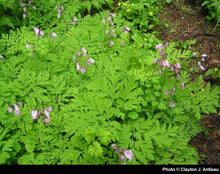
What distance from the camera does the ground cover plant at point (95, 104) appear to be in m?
2.10

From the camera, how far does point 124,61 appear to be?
2916 millimetres

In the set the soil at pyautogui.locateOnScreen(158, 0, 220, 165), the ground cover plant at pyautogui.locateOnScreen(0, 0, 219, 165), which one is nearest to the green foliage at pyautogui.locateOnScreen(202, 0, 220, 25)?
the soil at pyautogui.locateOnScreen(158, 0, 220, 165)

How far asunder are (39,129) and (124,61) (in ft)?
5.50

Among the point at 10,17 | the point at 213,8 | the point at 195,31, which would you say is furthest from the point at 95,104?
the point at 213,8

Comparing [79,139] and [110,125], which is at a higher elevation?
[110,125]

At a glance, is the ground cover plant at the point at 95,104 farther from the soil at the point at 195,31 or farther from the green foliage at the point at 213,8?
the green foliage at the point at 213,8

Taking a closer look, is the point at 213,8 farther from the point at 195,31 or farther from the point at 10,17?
the point at 10,17

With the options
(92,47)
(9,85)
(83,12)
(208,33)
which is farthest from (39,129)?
(208,33)

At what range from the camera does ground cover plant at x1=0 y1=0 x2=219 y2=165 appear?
2.10 metres

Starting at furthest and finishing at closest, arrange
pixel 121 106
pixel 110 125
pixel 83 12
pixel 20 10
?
pixel 83 12
pixel 20 10
pixel 121 106
pixel 110 125

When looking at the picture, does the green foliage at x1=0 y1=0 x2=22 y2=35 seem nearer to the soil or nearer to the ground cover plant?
the ground cover plant

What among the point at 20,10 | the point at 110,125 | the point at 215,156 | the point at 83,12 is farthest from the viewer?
the point at 83,12

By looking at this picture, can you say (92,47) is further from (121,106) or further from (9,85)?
(9,85)

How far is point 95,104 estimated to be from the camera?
7.32ft
